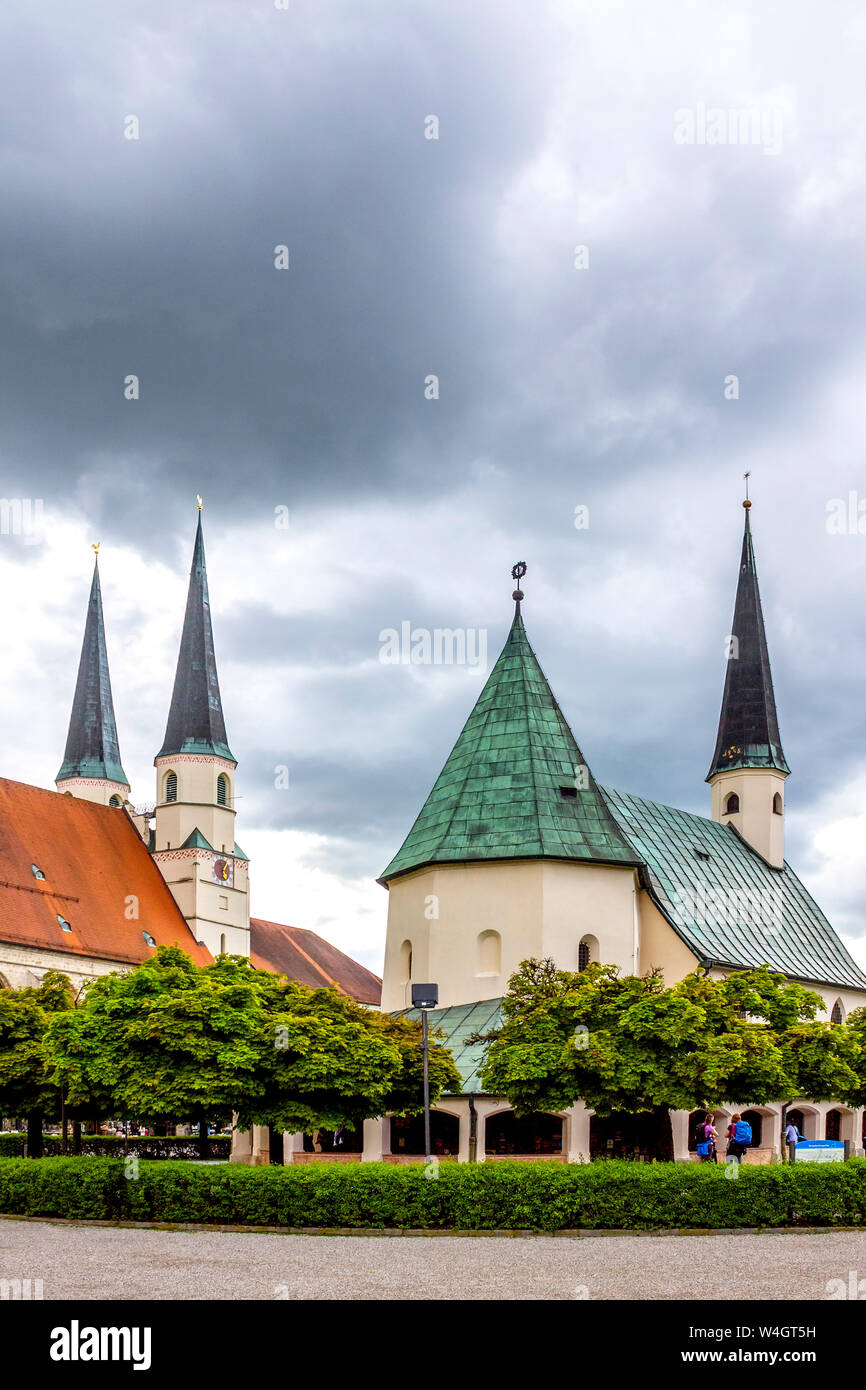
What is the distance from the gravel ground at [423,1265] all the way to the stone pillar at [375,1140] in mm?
13655

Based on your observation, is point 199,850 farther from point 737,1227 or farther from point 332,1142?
point 737,1227

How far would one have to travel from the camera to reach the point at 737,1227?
22125 millimetres

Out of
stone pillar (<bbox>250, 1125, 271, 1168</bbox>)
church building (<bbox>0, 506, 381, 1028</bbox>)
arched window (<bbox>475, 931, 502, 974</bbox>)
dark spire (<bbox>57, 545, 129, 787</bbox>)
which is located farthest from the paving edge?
dark spire (<bbox>57, 545, 129, 787</bbox>)

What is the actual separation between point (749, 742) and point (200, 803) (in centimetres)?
3408

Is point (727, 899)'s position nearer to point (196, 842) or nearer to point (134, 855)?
point (196, 842)

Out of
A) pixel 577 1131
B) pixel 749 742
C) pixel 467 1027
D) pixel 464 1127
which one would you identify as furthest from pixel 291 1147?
pixel 749 742

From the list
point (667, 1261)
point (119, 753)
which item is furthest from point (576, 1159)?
point (119, 753)

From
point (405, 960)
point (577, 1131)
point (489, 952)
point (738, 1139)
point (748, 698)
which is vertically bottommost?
point (577, 1131)

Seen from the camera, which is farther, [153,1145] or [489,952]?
[153,1145]

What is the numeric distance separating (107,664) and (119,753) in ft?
20.2

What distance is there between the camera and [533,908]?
40.3 meters

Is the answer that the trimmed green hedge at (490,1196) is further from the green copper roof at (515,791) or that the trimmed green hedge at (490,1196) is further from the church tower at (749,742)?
the church tower at (749,742)

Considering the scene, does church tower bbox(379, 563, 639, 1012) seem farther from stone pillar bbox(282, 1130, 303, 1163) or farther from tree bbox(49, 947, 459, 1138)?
tree bbox(49, 947, 459, 1138)

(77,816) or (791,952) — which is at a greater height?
(77,816)
